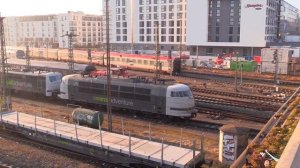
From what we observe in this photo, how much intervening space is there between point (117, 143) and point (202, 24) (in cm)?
7412

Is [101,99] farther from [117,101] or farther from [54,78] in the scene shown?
[54,78]

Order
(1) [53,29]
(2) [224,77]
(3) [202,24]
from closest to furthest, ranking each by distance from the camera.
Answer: (2) [224,77] → (3) [202,24] → (1) [53,29]

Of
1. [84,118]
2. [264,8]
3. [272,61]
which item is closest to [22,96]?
[84,118]

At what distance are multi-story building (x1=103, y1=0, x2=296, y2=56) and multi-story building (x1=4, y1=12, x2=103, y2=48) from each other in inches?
1827

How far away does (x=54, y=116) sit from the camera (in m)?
33.6

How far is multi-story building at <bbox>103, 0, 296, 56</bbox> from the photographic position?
274 feet

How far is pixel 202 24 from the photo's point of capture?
9088cm

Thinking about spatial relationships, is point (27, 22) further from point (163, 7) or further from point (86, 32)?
point (163, 7)

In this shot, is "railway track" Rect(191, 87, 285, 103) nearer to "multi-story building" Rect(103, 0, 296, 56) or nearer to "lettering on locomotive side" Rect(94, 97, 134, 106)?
"lettering on locomotive side" Rect(94, 97, 134, 106)

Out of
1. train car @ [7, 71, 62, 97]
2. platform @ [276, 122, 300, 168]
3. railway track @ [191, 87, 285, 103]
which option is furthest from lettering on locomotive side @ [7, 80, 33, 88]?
platform @ [276, 122, 300, 168]

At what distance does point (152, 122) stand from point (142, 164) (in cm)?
1158

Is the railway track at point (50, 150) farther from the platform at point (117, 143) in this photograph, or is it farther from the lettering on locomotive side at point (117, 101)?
the lettering on locomotive side at point (117, 101)

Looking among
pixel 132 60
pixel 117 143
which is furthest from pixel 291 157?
pixel 132 60

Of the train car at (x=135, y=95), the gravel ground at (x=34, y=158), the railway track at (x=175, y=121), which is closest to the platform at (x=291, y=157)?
the gravel ground at (x=34, y=158)
